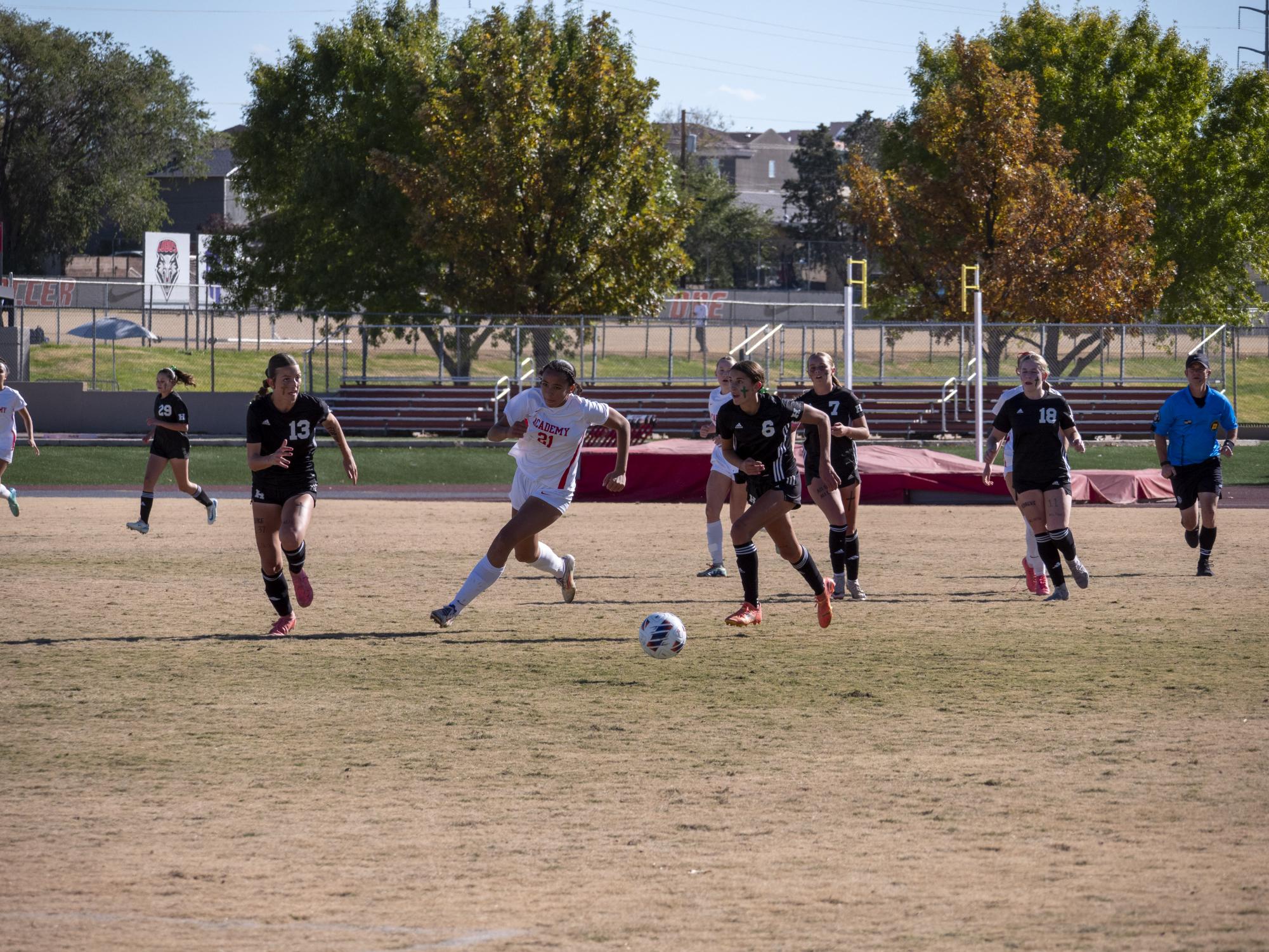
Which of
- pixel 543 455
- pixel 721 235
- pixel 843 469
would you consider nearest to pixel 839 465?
pixel 843 469

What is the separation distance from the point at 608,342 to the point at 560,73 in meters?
7.27

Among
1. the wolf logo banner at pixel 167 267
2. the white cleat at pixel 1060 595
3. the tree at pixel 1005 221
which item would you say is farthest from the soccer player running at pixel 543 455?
the wolf logo banner at pixel 167 267

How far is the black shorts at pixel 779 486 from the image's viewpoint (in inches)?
427

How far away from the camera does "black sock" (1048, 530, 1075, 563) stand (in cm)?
1263

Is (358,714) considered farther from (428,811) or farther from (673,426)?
(673,426)

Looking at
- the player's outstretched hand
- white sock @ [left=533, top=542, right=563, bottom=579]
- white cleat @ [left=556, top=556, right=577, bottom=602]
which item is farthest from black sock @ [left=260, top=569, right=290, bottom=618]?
white cleat @ [left=556, top=556, right=577, bottom=602]

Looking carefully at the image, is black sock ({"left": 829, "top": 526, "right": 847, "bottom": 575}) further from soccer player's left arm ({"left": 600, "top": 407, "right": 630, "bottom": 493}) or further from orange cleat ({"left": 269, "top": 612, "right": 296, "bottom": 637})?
orange cleat ({"left": 269, "top": 612, "right": 296, "bottom": 637})

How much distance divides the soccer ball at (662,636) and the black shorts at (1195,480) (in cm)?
705

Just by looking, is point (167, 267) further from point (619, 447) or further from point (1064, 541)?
point (619, 447)

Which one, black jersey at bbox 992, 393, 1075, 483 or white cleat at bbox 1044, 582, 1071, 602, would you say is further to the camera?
white cleat at bbox 1044, 582, 1071, 602

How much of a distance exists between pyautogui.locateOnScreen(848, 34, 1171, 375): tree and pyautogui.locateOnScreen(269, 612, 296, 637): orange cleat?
28681 millimetres

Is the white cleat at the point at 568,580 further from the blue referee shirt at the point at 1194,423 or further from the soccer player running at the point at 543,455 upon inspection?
the blue referee shirt at the point at 1194,423

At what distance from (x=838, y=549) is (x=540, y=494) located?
331 cm

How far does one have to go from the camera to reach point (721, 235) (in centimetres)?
7781
